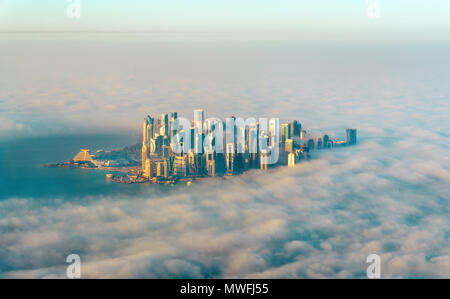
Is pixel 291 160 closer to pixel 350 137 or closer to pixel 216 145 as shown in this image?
pixel 216 145

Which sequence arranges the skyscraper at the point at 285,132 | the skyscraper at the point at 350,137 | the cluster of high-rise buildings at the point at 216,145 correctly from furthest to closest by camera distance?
the skyscraper at the point at 350,137 → the skyscraper at the point at 285,132 → the cluster of high-rise buildings at the point at 216,145

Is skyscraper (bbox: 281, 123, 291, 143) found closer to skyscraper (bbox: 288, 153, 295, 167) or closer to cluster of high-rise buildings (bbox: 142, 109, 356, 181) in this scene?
cluster of high-rise buildings (bbox: 142, 109, 356, 181)

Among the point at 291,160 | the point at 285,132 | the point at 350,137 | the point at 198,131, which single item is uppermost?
the point at 198,131

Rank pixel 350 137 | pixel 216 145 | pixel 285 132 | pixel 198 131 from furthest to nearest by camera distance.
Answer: pixel 350 137
pixel 285 132
pixel 198 131
pixel 216 145

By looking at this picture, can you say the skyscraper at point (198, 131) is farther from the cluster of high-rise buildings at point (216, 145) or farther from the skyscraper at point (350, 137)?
the skyscraper at point (350, 137)

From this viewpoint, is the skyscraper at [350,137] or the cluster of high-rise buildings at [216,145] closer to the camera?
the cluster of high-rise buildings at [216,145]

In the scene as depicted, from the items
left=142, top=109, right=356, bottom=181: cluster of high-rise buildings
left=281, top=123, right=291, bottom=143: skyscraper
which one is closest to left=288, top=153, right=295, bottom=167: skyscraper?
left=142, top=109, right=356, bottom=181: cluster of high-rise buildings

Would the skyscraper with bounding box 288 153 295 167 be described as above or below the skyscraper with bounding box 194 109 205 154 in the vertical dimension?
below

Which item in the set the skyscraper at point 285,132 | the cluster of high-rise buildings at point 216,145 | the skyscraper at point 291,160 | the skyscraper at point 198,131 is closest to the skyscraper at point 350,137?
the cluster of high-rise buildings at point 216,145

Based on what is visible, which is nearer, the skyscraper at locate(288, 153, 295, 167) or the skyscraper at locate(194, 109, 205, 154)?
the skyscraper at locate(194, 109, 205, 154)

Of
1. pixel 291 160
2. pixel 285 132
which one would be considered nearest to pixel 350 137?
pixel 285 132
